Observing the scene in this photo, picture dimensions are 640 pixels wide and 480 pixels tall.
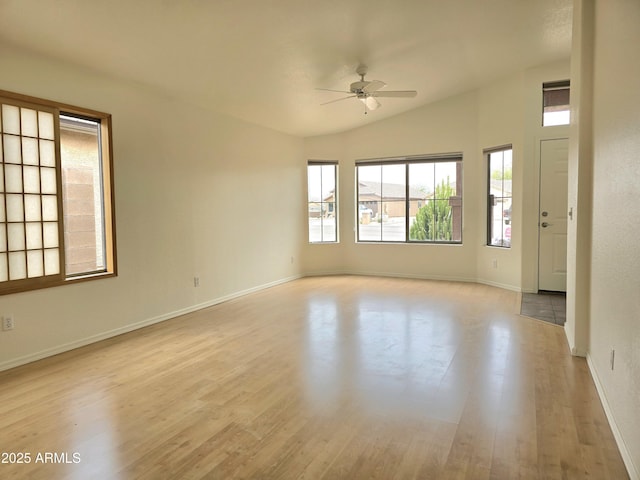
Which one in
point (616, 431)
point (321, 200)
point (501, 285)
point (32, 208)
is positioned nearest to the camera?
point (616, 431)

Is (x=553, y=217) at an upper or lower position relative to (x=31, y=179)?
lower

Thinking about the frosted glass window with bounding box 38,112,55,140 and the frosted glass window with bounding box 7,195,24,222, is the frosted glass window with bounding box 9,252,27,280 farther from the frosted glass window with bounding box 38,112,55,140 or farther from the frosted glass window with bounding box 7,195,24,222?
the frosted glass window with bounding box 38,112,55,140

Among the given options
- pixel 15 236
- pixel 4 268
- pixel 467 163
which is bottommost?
pixel 4 268

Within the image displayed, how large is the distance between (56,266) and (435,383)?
11.2 feet

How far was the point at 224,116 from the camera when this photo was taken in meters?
5.76

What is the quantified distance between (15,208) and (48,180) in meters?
0.39

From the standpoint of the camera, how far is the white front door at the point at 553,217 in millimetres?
5773

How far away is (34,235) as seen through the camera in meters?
3.61

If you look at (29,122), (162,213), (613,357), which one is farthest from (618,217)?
(29,122)

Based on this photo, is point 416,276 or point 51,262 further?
point 416,276

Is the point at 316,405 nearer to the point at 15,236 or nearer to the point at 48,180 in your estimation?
the point at 15,236

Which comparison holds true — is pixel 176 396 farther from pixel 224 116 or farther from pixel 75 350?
pixel 224 116

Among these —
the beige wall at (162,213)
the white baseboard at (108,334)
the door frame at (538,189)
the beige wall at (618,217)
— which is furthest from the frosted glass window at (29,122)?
the door frame at (538,189)

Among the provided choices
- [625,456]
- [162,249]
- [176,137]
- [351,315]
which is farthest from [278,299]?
[625,456]
